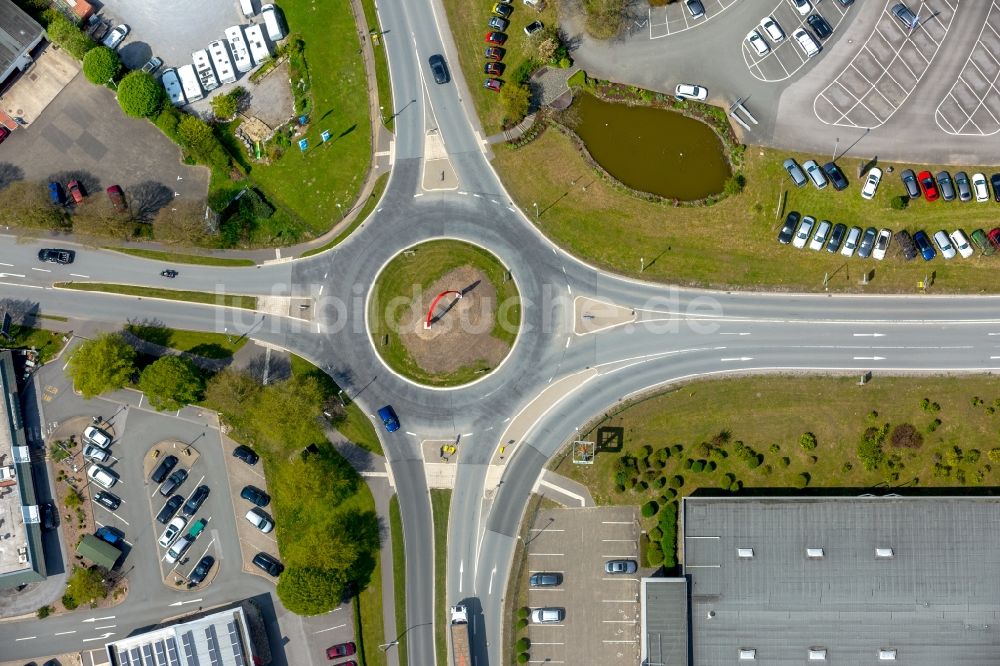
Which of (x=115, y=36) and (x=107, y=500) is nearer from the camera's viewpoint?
(x=107, y=500)

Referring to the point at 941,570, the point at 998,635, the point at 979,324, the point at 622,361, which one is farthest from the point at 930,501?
the point at 622,361

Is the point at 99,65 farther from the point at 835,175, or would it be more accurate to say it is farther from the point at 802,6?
the point at 835,175

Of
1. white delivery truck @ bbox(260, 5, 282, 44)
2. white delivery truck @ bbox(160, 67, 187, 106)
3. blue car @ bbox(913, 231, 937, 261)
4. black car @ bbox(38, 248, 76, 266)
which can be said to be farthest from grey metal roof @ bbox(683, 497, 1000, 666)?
black car @ bbox(38, 248, 76, 266)

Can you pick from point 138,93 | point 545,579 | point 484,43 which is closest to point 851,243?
point 484,43

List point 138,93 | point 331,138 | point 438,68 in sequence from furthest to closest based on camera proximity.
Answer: point 331,138
point 438,68
point 138,93

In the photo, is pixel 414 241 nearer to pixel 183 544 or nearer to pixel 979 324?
pixel 183 544

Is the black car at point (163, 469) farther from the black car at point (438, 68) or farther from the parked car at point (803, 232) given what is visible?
the parked car at point (803, 232)
